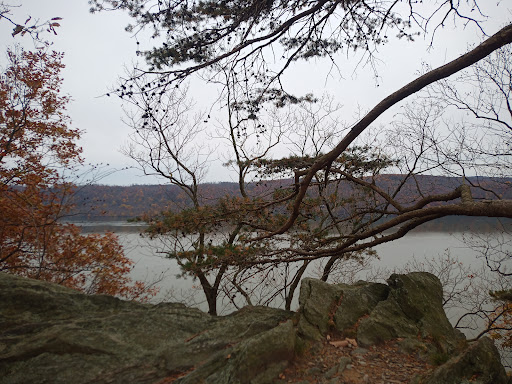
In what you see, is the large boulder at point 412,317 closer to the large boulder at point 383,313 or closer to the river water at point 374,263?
the large boulder at point 383,313

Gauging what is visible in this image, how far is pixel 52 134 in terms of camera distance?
22.5ft

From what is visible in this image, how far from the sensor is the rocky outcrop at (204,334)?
2.51m

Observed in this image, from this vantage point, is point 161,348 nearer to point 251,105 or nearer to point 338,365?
point 338,365

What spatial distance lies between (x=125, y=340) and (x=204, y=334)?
92 centimetres

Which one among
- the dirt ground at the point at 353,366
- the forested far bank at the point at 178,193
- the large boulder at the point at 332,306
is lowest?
the dirt ground at the point at 353,366

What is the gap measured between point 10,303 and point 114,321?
1345 millimetres

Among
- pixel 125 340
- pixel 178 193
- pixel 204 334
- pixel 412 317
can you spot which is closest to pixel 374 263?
pixel 178 193

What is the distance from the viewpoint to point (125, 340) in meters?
3.14

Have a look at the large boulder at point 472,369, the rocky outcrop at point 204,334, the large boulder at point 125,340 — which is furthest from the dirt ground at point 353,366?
the large boulder at point 472,369

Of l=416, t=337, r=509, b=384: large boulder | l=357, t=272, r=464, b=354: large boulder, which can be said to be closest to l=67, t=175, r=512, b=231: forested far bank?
l=357, t=272, r=464, b=354: large boulder

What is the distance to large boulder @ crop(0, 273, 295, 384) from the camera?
8.57ft

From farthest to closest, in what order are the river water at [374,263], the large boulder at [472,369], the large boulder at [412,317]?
the river water at [374,263] → the large boulder at [412,317] → the large boulder at [472,369]

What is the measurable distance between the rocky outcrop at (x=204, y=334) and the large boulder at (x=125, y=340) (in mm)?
11

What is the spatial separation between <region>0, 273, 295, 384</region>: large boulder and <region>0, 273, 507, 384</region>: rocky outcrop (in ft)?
0.04
